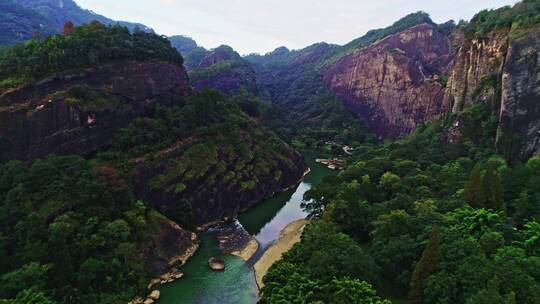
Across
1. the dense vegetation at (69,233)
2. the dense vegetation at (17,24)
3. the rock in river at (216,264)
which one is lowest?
the rock in river at (216,264)

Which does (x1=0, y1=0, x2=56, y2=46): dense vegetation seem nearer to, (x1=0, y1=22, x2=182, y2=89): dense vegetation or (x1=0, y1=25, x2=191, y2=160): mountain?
(x1=0, y1=22, x2=182, y2=89): dense vegetation

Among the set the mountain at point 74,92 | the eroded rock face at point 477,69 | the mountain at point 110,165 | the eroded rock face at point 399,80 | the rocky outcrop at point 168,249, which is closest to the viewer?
the mountain at point 110,165

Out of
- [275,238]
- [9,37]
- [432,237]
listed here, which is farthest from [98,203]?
[9,37]

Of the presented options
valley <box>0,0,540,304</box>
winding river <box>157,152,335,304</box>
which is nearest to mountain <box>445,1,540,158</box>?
valley <box>0,0,540,304</box>

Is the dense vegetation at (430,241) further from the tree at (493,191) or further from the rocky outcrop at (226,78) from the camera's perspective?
the rocky outcrop at (226,78)

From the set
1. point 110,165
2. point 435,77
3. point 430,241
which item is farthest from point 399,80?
point 430,241

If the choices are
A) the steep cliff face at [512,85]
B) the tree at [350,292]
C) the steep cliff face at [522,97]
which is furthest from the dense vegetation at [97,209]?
the steep cliff face at [512,85]

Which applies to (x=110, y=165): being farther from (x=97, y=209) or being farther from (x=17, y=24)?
(x=17, y=24)
